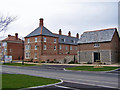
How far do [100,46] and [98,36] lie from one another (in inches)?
115

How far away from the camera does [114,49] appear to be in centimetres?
3709

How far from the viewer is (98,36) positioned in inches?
1505

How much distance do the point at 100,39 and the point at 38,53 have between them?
20.1m

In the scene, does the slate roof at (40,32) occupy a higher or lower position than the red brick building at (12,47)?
higher

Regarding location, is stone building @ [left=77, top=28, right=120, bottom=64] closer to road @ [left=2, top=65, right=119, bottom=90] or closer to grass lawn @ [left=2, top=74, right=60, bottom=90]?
road @ [left=2, top=65, right=119, bottom=90]

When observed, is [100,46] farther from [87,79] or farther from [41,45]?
[87,79]

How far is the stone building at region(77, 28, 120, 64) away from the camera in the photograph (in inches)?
1395

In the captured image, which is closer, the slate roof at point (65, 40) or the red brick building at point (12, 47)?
the slate roof at point (65, 40)

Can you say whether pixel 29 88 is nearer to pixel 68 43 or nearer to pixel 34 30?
pixel 34 30

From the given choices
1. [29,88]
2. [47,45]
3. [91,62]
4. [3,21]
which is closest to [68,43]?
[47,45]

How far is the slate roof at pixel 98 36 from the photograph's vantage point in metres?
36.4

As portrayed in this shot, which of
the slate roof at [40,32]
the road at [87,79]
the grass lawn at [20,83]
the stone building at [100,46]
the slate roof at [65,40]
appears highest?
the slate roof at [40,32]

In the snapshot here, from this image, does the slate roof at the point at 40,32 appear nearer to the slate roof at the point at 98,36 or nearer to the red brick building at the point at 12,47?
the red brick building at the point at 12,47

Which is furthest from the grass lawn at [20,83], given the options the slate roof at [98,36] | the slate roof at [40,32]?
the slate roof at [40,32]
